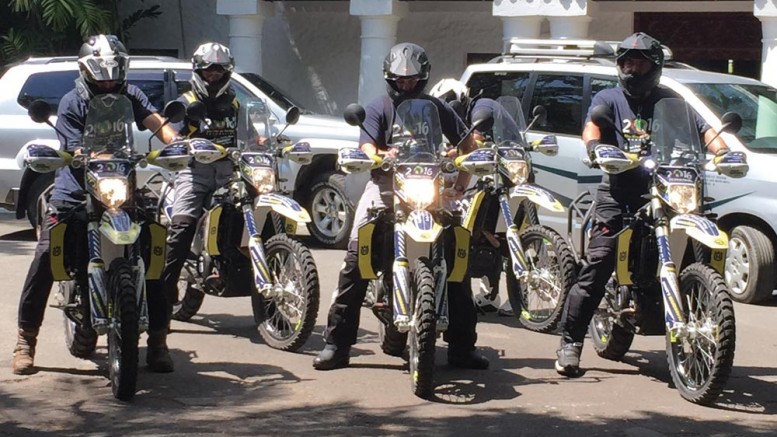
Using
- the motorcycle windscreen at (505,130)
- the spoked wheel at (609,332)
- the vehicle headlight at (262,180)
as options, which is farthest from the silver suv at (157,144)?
the spoked wheel at (609,332)

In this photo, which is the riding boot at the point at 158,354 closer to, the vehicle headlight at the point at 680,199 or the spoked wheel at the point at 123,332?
the spoked wheel at the point at 123,332

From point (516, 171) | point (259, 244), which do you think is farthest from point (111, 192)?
point (516, 171)

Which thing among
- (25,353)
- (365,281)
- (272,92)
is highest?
(272,92)

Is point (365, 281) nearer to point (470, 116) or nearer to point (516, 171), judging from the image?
point (516, 171)

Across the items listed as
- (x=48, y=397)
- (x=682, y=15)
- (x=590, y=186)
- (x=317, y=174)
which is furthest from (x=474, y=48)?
(x=48, y=397)

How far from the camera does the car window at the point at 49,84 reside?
548 inches

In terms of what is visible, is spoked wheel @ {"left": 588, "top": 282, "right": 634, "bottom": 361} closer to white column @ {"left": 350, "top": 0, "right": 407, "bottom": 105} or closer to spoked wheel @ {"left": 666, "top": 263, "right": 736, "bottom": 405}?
spoked wheel @ {"left": 666, "top": 263, "right": 736, "bottom": 405}

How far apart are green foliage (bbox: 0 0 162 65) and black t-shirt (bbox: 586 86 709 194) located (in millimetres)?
12035

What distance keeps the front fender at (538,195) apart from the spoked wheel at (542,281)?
8.7 inches

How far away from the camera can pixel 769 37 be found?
1532 centimetres

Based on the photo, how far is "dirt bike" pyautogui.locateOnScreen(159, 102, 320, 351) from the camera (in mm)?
8258

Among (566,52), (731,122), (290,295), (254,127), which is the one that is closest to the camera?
(731,122)

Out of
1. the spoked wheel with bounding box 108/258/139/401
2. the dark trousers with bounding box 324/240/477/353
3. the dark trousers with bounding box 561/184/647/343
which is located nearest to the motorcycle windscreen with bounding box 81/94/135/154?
the spoked wheel with bounding box 108/258/139/401

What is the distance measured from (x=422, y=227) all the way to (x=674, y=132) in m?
1.53
